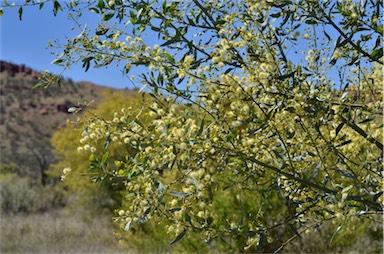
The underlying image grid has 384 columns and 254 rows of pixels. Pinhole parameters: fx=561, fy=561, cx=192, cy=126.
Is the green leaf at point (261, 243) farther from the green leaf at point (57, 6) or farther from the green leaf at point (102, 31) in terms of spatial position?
the green leaf at point (57, 6)

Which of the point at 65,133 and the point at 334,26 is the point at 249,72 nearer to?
the point at 334,26

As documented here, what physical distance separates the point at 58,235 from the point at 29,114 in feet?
127

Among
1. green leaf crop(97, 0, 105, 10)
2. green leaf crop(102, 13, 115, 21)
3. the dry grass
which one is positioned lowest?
the dry grass

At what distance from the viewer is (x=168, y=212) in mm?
2537

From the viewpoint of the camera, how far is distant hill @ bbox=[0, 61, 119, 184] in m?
40.6

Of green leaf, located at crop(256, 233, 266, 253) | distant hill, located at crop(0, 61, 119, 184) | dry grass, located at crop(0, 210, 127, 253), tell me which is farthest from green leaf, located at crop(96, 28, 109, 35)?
distant hill, located at crop(0, 61, 119, 184)

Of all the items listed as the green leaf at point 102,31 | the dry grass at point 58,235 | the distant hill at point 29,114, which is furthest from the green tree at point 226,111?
the distant hill at point 29,114

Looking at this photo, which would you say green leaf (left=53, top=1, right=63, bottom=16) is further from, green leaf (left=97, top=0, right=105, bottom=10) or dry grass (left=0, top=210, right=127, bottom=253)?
dry grass (left=0, top=210, right=127, bottom=253)

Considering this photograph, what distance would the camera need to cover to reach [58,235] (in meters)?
15.5

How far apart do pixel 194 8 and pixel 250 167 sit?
2.98 ft

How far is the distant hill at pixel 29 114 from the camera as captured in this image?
133 feet

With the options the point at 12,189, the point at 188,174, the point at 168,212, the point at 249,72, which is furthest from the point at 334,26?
the point at 12,189

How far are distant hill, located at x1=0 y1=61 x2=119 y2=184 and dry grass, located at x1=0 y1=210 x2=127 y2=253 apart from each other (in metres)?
18.0

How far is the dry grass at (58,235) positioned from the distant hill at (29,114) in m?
18.0
